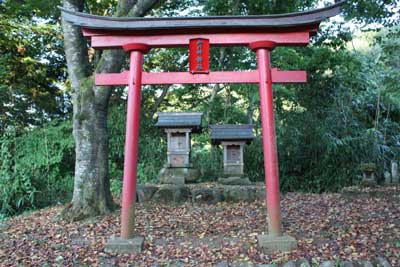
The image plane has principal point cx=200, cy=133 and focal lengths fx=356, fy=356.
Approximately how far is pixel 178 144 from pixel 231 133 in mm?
1297

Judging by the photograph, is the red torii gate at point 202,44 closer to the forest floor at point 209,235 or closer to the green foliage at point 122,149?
the forest floor at point 209,235

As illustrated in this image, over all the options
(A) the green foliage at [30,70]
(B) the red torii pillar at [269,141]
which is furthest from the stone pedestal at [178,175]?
(A) the green foliage at [30,70]

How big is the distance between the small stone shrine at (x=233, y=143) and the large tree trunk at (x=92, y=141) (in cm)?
305

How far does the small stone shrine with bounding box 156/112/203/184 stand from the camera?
8.39 m

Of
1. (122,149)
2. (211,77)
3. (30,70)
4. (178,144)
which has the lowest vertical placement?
(178,144)

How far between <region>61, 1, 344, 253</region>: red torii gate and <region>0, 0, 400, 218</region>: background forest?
4.40m

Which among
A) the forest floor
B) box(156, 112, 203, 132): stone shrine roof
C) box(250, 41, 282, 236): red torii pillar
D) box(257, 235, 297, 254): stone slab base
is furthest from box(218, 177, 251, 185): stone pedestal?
box(257, 235, 297, 254): stone slab base

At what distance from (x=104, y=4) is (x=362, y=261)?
10881 millimetres

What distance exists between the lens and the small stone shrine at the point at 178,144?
8.39m

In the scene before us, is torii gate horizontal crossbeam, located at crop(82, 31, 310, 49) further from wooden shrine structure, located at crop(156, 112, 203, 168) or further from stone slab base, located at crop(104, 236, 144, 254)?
wooden shrine structure, located at crop(156, 112, 203, 168)

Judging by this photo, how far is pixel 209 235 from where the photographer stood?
16.9ft

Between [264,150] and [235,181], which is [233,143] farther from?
[264,150]

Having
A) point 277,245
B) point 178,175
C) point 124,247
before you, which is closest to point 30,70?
point 178,175

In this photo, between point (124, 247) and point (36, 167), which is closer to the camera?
point (124, 247)
